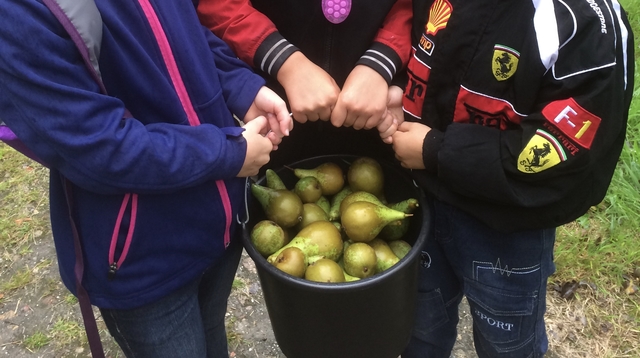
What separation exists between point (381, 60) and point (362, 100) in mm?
137

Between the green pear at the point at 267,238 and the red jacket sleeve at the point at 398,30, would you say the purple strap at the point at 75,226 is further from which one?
the red jacket sleeve at the point at 398,30

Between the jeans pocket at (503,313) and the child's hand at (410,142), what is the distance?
0.40 m

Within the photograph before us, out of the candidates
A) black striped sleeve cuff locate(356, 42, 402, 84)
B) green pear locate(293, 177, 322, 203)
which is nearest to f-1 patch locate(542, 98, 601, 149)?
black striped sleeve cuff locate(356, 42, 402, 84)

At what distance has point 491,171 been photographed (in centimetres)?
131

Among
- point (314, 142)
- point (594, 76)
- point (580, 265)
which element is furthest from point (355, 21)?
point (580, 265)

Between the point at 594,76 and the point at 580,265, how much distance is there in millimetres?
1639

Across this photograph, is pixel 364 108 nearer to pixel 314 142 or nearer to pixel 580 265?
pixel 314 142

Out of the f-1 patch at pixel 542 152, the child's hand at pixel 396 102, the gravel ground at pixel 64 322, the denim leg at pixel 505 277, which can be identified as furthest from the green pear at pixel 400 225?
the gravel ground at pixel 64 322

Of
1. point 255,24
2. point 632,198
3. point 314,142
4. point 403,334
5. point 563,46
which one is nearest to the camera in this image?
point 563,46

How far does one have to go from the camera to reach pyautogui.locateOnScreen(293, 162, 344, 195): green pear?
5.27ft

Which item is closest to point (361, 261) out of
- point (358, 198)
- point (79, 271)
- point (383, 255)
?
point (383, 255)

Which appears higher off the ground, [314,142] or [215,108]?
[215,108]

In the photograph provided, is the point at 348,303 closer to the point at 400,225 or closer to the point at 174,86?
the point at 400,225

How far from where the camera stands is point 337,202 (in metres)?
1.62
